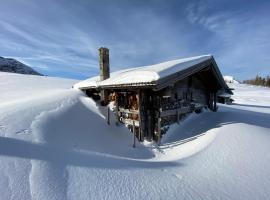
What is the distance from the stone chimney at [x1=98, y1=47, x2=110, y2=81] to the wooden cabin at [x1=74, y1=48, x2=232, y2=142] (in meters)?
0.06

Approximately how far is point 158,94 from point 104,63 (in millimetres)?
4759

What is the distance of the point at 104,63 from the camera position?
39.0 ft

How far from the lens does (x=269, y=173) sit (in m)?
4.37

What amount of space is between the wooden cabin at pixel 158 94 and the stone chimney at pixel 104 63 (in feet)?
0.20

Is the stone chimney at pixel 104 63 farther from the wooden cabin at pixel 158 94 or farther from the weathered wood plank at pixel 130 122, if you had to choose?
the weathered wood plank at pixel 130 122

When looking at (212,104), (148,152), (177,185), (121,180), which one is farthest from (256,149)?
(212,104)

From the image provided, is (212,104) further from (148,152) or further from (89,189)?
(89,189)

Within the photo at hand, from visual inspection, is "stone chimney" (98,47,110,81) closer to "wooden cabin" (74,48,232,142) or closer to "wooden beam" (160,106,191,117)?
"wooden cabin" (74,48,232,142)

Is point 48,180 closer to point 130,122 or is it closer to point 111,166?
point 111,166

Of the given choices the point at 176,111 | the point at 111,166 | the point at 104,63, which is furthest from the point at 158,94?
the point at 111,166

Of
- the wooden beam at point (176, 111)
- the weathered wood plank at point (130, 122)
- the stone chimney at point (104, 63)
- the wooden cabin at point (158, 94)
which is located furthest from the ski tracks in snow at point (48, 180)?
the stone chimney at point (104, 63)

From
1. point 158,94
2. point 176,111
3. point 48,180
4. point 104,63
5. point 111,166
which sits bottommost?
point 111,166

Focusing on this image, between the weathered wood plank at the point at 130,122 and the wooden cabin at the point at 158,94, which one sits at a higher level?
the wooden cabin at the point at 158,94

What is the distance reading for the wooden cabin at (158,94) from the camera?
314 inches
